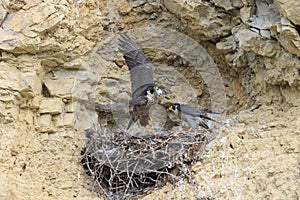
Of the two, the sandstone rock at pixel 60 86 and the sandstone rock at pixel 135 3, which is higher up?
the sandstone rock at pixel 135 3

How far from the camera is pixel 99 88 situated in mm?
6242

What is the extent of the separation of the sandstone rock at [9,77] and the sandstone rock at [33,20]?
1.13 feet

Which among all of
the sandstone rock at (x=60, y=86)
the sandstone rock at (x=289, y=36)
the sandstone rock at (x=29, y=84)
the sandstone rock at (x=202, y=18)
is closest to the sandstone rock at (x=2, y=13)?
the sandstone rock at (x=29, y=84)

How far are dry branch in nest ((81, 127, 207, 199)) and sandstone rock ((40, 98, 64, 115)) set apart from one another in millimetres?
Result: 450

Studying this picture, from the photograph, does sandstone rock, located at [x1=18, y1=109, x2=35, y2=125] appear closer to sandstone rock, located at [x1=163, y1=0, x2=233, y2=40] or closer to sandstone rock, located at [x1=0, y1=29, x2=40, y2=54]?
sandstone rock, located at [x1=0, y1=29, x2=40, y2=54]

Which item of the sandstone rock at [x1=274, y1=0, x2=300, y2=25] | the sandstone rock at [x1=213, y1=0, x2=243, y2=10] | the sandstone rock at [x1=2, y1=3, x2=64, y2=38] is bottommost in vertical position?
the sandstone rock at [x1=2, y1=3, x2=64, y2=38]

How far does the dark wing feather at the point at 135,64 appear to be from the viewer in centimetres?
622

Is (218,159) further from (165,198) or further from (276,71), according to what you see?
(276,71)

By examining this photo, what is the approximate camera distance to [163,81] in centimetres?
659

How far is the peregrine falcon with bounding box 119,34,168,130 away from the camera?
20.4ft

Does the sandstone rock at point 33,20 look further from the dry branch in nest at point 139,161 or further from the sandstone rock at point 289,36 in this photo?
the sandstone rock at point 289,36

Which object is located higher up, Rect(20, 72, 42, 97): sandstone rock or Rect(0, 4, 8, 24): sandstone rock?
Rect(0, 4, 8, 24): sandstone rock

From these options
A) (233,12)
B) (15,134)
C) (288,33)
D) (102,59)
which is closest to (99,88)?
(102,59)

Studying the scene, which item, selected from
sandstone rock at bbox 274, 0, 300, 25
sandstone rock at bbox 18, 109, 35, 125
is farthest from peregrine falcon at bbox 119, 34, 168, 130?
sandstone rock at bbox 274, 0, 300, 25
